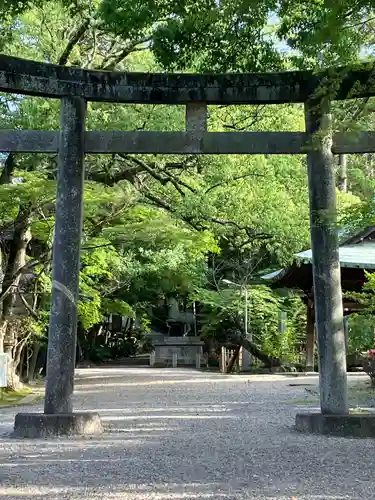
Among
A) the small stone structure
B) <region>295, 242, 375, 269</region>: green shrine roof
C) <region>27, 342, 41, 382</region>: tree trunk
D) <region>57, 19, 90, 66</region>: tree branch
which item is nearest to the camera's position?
<region>57, 19, 90, 66</region>: tree branch

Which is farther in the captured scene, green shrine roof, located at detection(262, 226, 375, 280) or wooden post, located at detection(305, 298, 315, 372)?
wooden post, located at detection(305, 298, 315, 372)

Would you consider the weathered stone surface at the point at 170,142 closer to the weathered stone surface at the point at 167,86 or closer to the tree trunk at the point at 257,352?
the weathered stone surface at the point at 167,86

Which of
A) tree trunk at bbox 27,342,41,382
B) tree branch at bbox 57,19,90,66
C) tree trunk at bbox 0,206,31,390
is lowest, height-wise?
tree trunk at bbox 27,342,41,382

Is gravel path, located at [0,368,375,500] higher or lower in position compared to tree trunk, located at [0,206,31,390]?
lower

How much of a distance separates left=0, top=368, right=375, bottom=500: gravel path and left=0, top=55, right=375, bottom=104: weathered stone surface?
415 centimetres

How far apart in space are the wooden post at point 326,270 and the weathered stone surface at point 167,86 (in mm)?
373

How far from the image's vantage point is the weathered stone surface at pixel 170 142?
7.31m

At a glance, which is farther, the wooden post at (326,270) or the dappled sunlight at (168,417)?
the dappled sunlight at (168,417)

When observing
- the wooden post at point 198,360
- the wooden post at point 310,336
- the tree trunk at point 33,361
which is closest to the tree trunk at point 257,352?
the wooden post at point 310,336

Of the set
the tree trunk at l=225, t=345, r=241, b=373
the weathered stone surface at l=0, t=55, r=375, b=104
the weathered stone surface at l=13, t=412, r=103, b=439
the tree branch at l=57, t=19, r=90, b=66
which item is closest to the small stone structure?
the tree trunk at l=225, t=345, r=241, b=373

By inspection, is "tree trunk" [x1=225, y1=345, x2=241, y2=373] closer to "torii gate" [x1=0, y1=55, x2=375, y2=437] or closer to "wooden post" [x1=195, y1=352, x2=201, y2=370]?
"wooden post" [x1=195, y1=352, x2=201, y2=370]

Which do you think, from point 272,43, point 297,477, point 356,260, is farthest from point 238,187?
point 297,477

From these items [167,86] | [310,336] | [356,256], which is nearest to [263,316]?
[310,336]

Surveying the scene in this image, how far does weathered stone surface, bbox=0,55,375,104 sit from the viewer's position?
7.27 meters
